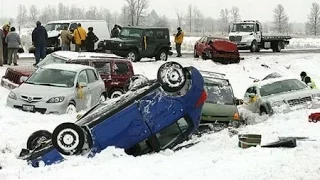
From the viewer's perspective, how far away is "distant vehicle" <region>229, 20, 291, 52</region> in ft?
121

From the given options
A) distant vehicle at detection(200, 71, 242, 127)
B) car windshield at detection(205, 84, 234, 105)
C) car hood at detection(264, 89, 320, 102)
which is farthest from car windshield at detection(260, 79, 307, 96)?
car windshield at detection(205, 84, 234, 105)

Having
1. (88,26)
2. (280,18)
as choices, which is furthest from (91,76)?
(280,18)

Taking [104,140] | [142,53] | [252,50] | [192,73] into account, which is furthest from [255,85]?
[252,50]

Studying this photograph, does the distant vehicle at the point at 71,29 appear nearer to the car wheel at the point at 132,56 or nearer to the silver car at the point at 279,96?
the car wheel at the point at 132,56

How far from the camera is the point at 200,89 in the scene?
830 centimetres

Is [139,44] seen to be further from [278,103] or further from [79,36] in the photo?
[278,103]

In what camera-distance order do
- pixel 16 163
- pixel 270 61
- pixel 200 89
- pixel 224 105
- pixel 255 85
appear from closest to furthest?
pixel 16 163 → pixel 200 89 → pixel 224 105 → pixel 255 85 → pixel 270 61

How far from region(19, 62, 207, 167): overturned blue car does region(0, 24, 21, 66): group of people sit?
1465cm

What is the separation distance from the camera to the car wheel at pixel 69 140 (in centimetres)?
752

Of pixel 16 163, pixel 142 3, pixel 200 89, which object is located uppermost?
pixel 142 3

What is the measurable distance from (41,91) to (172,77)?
6.23 meters

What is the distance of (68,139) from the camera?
7551mm

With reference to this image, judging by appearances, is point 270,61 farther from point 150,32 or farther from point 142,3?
point 142,3

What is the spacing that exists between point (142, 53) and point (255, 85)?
37.8 feet
